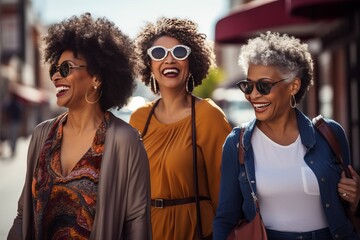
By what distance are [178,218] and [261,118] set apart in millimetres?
967

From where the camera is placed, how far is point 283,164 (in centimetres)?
386

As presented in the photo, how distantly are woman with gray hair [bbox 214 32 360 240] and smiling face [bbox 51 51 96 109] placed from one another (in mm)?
788

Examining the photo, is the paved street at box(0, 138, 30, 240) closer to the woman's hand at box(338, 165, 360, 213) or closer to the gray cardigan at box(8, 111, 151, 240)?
the gray cardigan at box(8, 111, 151, 240)

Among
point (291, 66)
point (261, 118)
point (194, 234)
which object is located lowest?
point (194, 234)

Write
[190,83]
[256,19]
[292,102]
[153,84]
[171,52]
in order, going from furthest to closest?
[256,19], [153,84], [190,83], [171,52], [292,102]

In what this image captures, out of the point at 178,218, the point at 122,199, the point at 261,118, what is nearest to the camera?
the point at 122,199

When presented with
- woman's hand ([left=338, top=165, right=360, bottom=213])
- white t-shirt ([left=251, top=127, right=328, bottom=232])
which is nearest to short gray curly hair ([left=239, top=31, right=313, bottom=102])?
white t-shirt ([left=251, top=127, right=328, bottom=232])

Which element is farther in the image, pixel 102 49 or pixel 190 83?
pixel 190 83

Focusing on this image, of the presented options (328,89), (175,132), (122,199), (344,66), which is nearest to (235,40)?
(344,66)

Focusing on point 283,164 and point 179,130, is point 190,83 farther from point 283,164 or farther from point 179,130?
point 283,164

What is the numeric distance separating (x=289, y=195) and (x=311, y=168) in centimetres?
17

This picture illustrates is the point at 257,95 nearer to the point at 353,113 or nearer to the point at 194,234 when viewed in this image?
the point at 194,234

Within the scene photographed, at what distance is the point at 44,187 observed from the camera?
3.73 metres

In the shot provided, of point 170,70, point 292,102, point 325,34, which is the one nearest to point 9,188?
point 325,34
